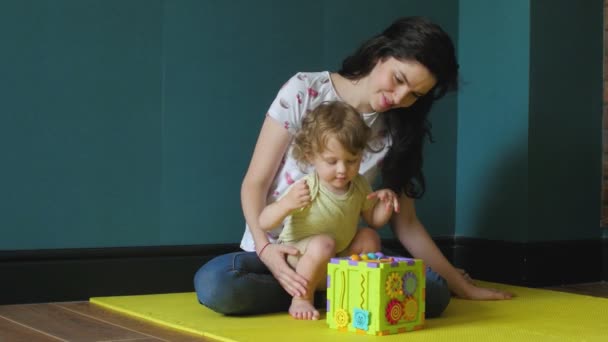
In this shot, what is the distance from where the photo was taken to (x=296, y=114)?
1934 mm

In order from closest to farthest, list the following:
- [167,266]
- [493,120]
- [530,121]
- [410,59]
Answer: [410,59]
[167,266]
[530,121]
[493,120]

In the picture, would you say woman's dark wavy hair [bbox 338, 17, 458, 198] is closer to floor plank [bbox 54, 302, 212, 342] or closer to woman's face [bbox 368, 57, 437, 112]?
woman's face [bbox 368, 57, 437, 112]

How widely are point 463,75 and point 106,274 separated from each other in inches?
53.1

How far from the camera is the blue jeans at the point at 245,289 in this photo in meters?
1.82

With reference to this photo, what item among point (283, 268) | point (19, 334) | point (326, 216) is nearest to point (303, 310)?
point (283, 268)

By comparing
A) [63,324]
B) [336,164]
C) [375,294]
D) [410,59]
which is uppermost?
[410,59]

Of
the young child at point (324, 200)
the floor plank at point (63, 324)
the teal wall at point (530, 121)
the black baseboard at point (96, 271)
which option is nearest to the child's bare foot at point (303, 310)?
the young child at point (324, 200)

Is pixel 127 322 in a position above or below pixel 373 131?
below

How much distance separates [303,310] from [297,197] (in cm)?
25

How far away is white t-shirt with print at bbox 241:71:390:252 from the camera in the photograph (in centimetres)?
193

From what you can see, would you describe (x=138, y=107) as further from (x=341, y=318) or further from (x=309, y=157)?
(x=341, y=318)

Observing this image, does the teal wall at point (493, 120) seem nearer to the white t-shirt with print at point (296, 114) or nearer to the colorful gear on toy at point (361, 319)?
the white t-shirt with print at point (296, 114)

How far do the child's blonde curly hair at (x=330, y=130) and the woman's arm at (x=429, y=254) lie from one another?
1.41 feet

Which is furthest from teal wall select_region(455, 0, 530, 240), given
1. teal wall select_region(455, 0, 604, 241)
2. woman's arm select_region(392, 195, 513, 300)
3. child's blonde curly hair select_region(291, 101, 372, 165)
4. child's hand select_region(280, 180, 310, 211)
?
child's hand select_region(280, 180, 310, 211)
